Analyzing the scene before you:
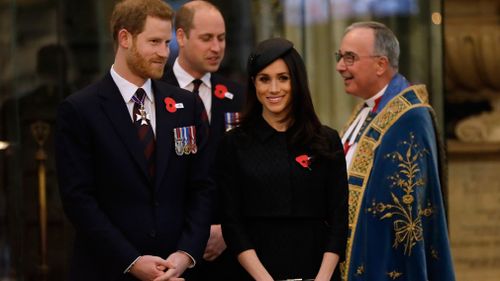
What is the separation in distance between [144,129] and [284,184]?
1.97ft

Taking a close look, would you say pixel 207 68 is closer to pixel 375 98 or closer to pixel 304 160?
pixel 375 98

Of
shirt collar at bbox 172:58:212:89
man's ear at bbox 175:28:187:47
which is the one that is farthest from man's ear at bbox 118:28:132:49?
man's ear at bbox 175:28:187:47

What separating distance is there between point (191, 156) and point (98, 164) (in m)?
0.39

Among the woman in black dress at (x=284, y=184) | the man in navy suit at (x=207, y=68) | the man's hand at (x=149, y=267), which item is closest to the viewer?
the man's hand at (x=149, y=267)

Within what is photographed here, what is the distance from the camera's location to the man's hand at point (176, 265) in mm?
4969

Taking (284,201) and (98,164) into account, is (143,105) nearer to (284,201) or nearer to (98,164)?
(98,164)

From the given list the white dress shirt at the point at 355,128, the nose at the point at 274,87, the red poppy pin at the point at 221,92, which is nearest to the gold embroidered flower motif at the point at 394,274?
the white dress shirt at the point at 355,128

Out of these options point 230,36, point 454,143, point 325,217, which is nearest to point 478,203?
point 454,143

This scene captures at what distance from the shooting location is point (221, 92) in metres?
6.27

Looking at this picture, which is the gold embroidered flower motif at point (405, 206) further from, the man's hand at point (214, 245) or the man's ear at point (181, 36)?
the man's ear at point (181, 36)

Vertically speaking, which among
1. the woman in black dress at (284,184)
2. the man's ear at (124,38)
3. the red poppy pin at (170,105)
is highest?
the man's ear at (124,38)

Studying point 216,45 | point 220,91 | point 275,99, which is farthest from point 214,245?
point 216,45

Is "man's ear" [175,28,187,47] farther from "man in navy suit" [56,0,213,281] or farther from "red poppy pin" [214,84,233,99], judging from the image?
"man in navy suit" [56,0,213,281]

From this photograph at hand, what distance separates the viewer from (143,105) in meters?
5.18
